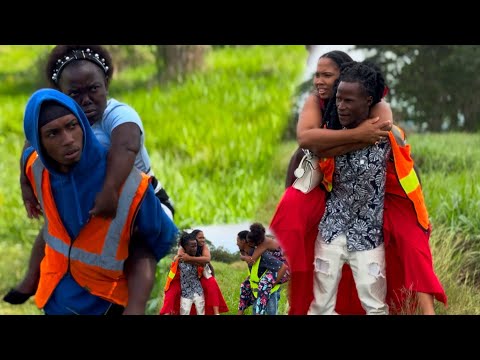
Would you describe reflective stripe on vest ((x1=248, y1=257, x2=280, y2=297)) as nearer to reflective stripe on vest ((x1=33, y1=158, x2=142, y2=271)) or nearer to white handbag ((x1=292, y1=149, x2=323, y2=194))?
white handbag ((x1=292, y1=149, x2=323, y2=194))

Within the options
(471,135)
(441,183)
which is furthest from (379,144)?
(471,135)

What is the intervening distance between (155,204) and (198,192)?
2814 mm

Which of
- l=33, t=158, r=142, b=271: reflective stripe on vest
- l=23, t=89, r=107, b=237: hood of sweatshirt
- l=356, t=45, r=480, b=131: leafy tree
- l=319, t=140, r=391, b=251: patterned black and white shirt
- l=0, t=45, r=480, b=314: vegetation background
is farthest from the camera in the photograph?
l=356, t=45, r=480, b=131: leafy tree

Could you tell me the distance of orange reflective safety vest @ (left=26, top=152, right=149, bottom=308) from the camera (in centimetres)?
446

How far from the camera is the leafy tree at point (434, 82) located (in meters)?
8.59

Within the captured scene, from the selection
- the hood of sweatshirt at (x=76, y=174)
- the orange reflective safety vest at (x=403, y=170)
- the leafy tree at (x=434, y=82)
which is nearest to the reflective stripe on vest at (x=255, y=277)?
the orange reflective safety vest at (x=403, y=170)

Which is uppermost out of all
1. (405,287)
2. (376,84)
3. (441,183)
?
(376,84)

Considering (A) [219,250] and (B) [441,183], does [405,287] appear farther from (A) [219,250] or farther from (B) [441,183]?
(B) [441,183]

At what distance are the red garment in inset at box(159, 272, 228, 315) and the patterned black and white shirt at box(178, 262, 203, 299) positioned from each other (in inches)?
0.9

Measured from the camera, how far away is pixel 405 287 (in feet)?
16.0

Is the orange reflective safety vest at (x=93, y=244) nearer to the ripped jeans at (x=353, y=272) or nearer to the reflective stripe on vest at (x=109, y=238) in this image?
the reflective stripe on vest at (x=109, y=238)

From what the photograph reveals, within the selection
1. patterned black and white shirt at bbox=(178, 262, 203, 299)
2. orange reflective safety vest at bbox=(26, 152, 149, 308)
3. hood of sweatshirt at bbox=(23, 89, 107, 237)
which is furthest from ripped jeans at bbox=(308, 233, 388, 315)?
hood of sweatshirt at bbox=(23, 89, 107, 237)

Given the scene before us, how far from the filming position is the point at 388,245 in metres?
4.95

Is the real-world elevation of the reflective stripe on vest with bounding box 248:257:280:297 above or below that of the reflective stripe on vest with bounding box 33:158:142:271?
below
